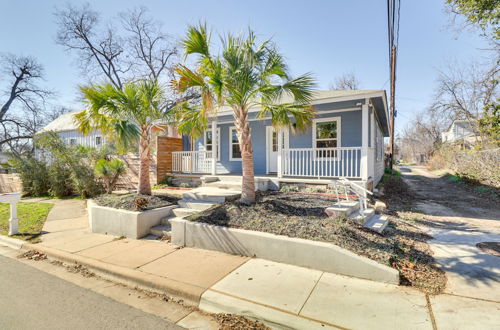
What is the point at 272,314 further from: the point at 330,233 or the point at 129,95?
the point at 129,95

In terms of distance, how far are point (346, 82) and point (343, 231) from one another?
3041cm

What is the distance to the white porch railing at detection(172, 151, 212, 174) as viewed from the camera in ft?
35.5

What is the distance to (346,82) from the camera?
30359mm

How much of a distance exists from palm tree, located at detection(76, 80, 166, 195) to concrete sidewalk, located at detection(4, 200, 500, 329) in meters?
2.98

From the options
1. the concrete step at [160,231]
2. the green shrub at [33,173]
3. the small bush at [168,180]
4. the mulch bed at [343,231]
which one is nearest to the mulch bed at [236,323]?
the mulch bed at [343,231]

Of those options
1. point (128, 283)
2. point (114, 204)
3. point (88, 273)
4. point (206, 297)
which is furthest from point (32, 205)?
point (206, 297)

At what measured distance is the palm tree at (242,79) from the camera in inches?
209

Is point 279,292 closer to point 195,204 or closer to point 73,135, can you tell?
point 195,204

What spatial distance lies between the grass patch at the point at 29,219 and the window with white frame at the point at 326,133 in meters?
8.93

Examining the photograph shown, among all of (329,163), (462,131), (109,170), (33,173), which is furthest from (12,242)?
(462,131)

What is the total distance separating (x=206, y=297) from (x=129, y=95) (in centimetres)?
550

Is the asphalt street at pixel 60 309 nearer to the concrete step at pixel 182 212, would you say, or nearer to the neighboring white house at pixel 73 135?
the concrete step at pixel 182 212

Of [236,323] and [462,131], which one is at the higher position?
[462,131]

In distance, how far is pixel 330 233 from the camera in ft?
13.0
